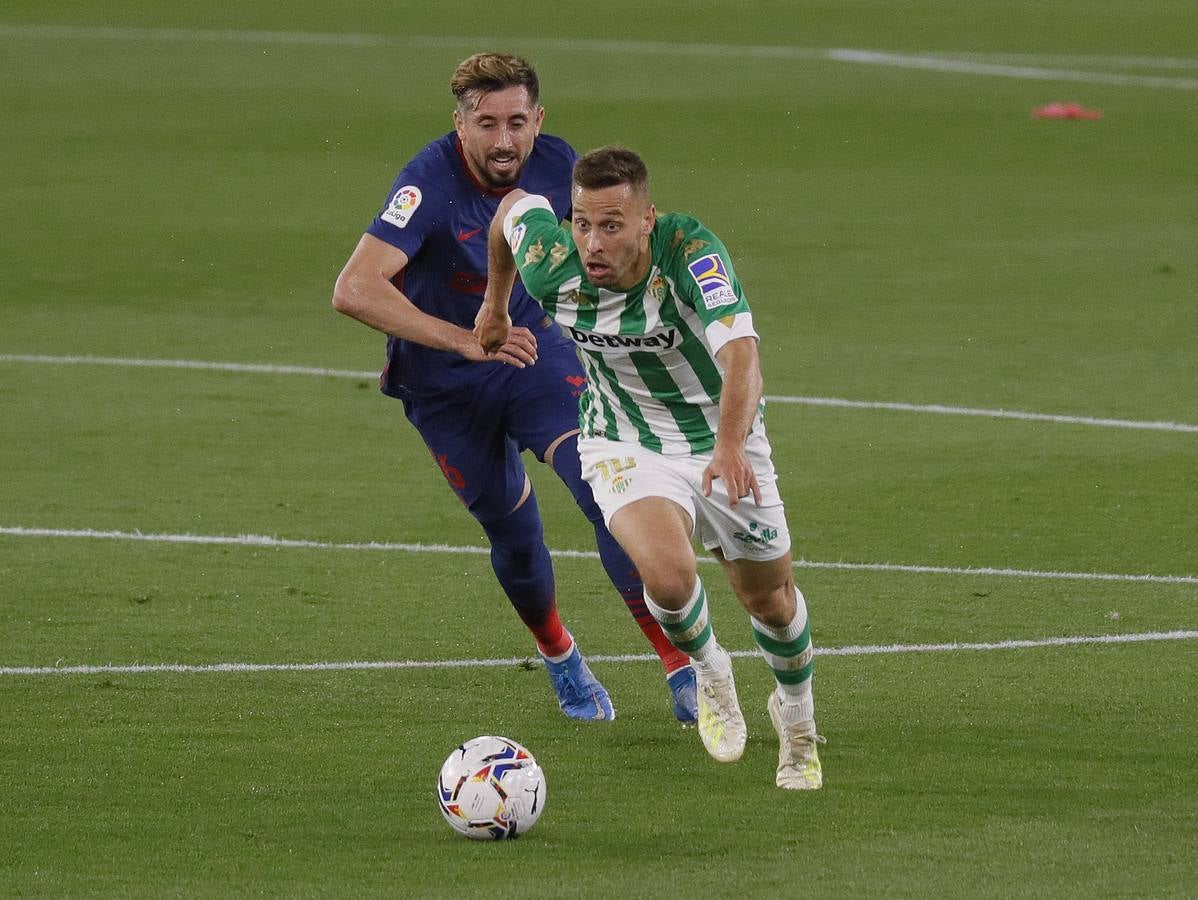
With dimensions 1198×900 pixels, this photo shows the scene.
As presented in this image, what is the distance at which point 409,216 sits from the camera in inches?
312

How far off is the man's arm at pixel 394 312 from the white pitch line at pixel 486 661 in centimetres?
138

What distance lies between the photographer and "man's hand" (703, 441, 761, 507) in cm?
655

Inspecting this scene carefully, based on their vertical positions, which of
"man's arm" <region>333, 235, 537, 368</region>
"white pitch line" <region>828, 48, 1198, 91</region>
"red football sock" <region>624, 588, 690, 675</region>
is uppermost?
"man's arm" <region>333, 235, 537, 368</region>

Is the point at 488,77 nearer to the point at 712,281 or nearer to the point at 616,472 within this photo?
the point at 712,281

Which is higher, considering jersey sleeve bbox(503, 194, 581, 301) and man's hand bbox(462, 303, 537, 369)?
jersey sleeve bbox(503, 194, 581, 301)

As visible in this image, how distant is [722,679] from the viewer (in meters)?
7.24

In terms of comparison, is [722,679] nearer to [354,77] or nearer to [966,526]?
[966,526]

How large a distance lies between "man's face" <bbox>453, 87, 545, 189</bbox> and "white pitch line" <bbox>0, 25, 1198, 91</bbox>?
26251 mm

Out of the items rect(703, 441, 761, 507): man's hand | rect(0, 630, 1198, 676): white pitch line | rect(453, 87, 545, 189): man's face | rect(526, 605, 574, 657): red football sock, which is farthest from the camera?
rect(0, 630, 1198, 676): white pitch line

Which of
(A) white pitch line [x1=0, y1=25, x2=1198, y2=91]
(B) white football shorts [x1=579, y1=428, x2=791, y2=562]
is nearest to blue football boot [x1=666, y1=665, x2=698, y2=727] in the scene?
(B) white football shorts [x1=579, y1=428, x2=791, y2=562]

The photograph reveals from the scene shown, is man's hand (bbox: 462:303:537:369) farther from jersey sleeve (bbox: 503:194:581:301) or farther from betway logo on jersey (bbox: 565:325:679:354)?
betway logo on jersey (bbox: 565:325:679:354)

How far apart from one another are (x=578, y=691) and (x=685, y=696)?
39 centimetres

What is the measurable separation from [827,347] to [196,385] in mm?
4400

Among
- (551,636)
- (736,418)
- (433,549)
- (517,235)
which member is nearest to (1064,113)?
(433,549)
